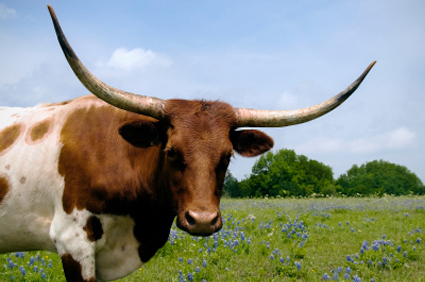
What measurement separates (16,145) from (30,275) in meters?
2.41

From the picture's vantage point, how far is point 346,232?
9570 mm

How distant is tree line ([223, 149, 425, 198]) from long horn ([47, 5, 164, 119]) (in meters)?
56.5

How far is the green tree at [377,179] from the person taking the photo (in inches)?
2685

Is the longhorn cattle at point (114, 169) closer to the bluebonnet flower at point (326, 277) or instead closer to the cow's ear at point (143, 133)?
the cow's ear at point (143, 133)

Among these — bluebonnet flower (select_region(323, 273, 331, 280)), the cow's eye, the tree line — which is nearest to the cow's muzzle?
the cow's eye

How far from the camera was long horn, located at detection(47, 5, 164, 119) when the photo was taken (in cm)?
316

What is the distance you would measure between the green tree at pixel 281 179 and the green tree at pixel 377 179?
6.82m

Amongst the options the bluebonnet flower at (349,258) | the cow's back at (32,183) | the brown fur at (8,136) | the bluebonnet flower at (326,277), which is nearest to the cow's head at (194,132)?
the cow's back at (32,183)

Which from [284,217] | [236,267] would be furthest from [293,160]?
[236,267]

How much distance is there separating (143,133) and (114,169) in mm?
603

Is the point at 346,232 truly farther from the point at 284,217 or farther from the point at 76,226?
the point at 76,226

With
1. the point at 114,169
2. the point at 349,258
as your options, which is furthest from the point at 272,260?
the point at 114,169

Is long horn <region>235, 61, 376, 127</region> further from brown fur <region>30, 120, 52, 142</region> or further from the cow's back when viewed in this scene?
brown fur <region>30, 120, 52, 142</region>

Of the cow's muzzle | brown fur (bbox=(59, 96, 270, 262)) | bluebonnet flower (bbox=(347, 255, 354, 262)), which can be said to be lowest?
bluebonnet flower (bbox=(347, 255, 354, 262))
